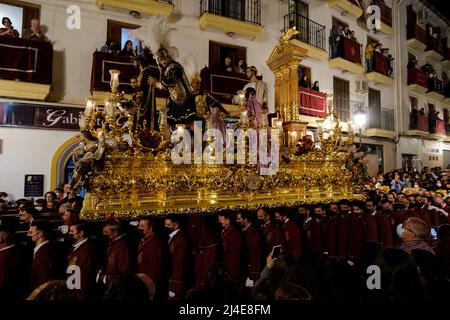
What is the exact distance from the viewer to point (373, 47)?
17.1 meters

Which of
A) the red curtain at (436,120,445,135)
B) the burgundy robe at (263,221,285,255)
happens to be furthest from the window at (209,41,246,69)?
the red curtain at (436,120,445,135)

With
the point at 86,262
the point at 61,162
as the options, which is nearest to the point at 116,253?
the point at 86,262

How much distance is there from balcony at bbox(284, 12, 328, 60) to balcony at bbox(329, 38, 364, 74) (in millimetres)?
635

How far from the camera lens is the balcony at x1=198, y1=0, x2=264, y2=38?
1180 cm

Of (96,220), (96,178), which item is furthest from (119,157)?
(96,220)

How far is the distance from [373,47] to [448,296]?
1769cm

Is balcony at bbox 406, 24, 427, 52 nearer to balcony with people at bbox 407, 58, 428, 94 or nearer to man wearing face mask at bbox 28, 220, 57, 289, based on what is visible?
balcony with people at bbox 407, 58, 428, 94

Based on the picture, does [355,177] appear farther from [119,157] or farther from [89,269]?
[89,269]

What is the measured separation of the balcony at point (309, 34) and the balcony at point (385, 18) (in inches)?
181

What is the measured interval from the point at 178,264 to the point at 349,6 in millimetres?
16308

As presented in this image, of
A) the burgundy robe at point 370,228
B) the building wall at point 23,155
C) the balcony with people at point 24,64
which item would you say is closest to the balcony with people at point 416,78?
the burgundy robe at point 370,228

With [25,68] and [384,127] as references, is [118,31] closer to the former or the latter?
[25,68]

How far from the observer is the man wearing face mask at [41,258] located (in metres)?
3.74

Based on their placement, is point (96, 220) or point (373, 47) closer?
point (96, 220)
